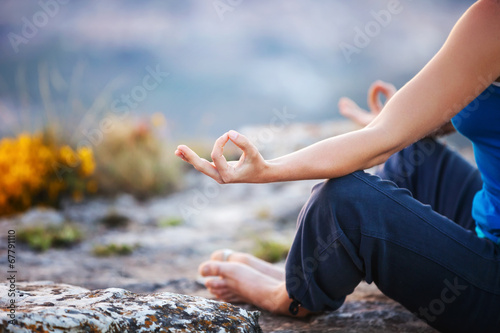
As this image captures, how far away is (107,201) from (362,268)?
3.85 meters

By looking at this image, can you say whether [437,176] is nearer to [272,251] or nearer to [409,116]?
[409,116]

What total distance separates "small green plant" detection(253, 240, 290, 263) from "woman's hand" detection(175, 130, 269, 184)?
5.63ft

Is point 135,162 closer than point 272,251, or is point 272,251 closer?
point 272,251

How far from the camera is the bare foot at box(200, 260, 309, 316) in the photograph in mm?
1752

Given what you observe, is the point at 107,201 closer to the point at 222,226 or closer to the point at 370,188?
the point at 222,226

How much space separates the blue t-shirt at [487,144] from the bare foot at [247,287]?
29.3 inches

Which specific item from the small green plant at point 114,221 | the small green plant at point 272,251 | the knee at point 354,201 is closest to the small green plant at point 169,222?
the small green plant at point 114,221

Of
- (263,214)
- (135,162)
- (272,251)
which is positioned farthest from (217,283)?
(135,162)

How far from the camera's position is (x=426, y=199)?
6.20 feet

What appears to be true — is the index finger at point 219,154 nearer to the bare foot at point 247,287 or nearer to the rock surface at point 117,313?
the rock surface at point 117,313

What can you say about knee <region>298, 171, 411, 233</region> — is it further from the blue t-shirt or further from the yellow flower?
the yellow flower

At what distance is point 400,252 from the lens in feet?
4.37

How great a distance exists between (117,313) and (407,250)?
852 mm

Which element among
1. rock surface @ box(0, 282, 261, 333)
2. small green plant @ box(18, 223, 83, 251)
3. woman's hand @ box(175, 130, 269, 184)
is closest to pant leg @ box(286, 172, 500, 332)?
woman's hand @ box(175, 130, 269, 184)
